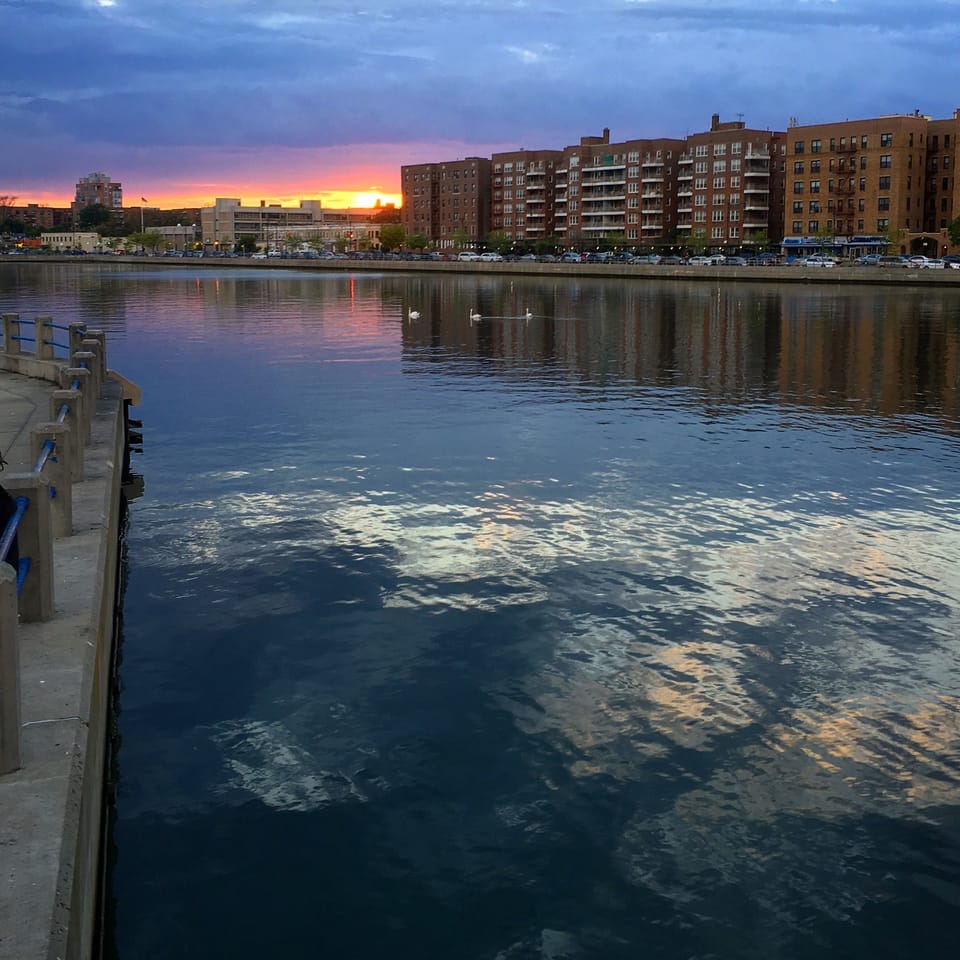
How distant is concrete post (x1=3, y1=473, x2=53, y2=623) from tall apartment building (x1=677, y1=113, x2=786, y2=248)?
16539 centimetres

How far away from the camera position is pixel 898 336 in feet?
171

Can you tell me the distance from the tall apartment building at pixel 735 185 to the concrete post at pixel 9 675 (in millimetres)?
167750

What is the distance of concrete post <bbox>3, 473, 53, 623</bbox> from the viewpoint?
840cm

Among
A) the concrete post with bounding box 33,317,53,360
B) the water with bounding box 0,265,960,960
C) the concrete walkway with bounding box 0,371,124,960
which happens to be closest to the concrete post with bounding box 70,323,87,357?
the concrete post with bounding box 33,317,53,360

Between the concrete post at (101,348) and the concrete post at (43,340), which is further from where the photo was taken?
the concrete post at (43,340)

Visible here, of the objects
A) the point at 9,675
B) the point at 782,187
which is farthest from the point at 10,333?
the point at 782,187

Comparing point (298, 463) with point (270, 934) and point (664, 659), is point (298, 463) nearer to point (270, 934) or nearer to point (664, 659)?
point (664, 659)

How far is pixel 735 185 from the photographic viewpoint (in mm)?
170875

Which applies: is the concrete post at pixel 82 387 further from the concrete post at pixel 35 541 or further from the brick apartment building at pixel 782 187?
the brick apartment building at pixel 782 187

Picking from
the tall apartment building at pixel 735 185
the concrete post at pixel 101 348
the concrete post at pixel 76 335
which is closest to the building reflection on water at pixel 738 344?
the concrete post at pixel 101 348

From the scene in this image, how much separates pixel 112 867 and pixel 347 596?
5991mm

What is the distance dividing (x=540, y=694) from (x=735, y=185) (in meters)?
171

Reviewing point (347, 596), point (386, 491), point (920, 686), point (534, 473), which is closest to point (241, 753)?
point (347, 596)

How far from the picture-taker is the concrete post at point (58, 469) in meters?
10.8
